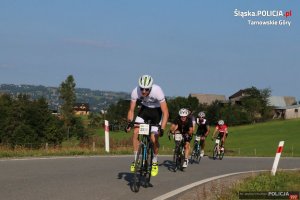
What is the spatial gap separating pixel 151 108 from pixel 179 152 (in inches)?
166

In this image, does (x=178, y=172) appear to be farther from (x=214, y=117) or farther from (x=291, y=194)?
(x=214, y=117)

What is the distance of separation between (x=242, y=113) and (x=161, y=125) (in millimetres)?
134111

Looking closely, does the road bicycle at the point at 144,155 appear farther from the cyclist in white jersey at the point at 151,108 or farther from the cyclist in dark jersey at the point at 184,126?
the cyclist in dark jersey at the point at 184,126

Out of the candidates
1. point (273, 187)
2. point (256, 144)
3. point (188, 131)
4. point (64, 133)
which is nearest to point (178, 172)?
point (188, 131)

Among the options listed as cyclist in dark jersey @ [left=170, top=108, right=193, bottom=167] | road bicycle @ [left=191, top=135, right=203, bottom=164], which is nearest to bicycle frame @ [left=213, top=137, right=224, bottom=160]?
road bicycle @ [left=191, top=135, right=203, bottom=164]

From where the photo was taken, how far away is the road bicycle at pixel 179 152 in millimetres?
14070

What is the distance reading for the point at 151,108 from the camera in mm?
10258

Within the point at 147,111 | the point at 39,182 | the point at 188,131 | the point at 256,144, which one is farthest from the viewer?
the point at 256,144

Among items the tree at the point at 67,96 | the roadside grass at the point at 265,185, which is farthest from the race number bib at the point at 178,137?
the tree at the point at 67,96

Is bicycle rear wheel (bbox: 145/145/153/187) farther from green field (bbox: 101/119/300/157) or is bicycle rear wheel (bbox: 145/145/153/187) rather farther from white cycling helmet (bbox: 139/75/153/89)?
green field (bbox: 101/119/300/157)

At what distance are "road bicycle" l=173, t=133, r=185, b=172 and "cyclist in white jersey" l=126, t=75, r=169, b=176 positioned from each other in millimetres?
3944

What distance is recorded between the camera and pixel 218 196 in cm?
854

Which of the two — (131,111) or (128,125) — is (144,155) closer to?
(128,125)

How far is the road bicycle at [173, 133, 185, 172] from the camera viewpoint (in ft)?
46.2
